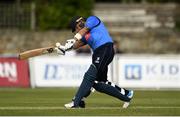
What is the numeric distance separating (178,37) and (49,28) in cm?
599

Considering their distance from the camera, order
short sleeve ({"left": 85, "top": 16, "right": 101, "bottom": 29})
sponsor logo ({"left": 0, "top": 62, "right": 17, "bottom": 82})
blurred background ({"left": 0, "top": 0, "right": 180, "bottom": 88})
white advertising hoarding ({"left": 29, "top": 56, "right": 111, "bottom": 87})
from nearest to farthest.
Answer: short sleeve ({"left": 85, "top": 16, "right": 101, "bottom": 29}), white advertising hoarding ({"left": 29, "top": 56, "right": 111, "bottom": 87}), sponsor logo ({"left": 0, "top": 62, "right": 17, "bottom": 82}), blurred background ({"left": 0, "top": 0, "right": 180, "bottom": 88})

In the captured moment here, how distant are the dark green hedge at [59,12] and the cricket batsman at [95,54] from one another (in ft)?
68.2

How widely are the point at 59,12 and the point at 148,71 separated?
11172 millimetres

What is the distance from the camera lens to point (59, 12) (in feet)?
118

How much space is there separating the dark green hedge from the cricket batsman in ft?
68.2

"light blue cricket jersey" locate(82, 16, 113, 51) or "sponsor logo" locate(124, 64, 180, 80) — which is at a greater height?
"light blue cricket jersey" locate(82, 16, 113, 51)

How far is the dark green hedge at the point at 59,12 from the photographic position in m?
35.8

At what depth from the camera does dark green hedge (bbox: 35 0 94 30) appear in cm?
3575

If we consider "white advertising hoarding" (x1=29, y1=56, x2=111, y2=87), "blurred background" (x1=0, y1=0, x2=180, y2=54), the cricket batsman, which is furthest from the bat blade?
"blurred background" (x1=0, y1=0, x2=180, y2=54)

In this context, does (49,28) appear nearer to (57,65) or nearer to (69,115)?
(57,65)

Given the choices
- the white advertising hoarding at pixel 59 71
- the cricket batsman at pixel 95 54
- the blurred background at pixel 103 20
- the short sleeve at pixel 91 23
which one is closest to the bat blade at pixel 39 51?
the cricket batsman at pixel 95 54

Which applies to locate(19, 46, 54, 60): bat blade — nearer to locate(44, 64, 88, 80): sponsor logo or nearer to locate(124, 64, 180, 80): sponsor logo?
locate(44, 64, 88, 80): sponsor logo

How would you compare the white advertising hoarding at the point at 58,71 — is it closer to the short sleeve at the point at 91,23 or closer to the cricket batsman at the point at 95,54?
the cricket batsman at the point at 95,54

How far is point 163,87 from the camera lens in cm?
2555
